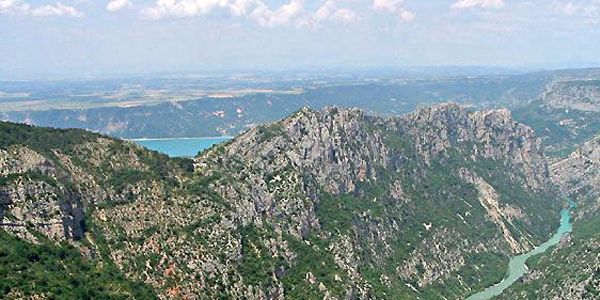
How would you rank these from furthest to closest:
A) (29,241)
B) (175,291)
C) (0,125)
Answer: (0,125) < (175,291) < (29,241)

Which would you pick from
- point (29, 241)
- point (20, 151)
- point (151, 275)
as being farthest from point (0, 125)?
point (151, 275)

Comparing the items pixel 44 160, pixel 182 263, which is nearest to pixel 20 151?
pixel 44 160

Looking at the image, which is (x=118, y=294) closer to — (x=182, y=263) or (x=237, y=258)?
(x=182, y=263)

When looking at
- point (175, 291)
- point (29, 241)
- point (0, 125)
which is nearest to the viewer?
point (29, 241)

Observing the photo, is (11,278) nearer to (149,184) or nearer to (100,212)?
(100,212)

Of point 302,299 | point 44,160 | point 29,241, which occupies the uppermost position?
point 44,160

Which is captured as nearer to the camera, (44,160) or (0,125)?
(44,160)

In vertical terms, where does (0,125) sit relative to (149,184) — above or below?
above
